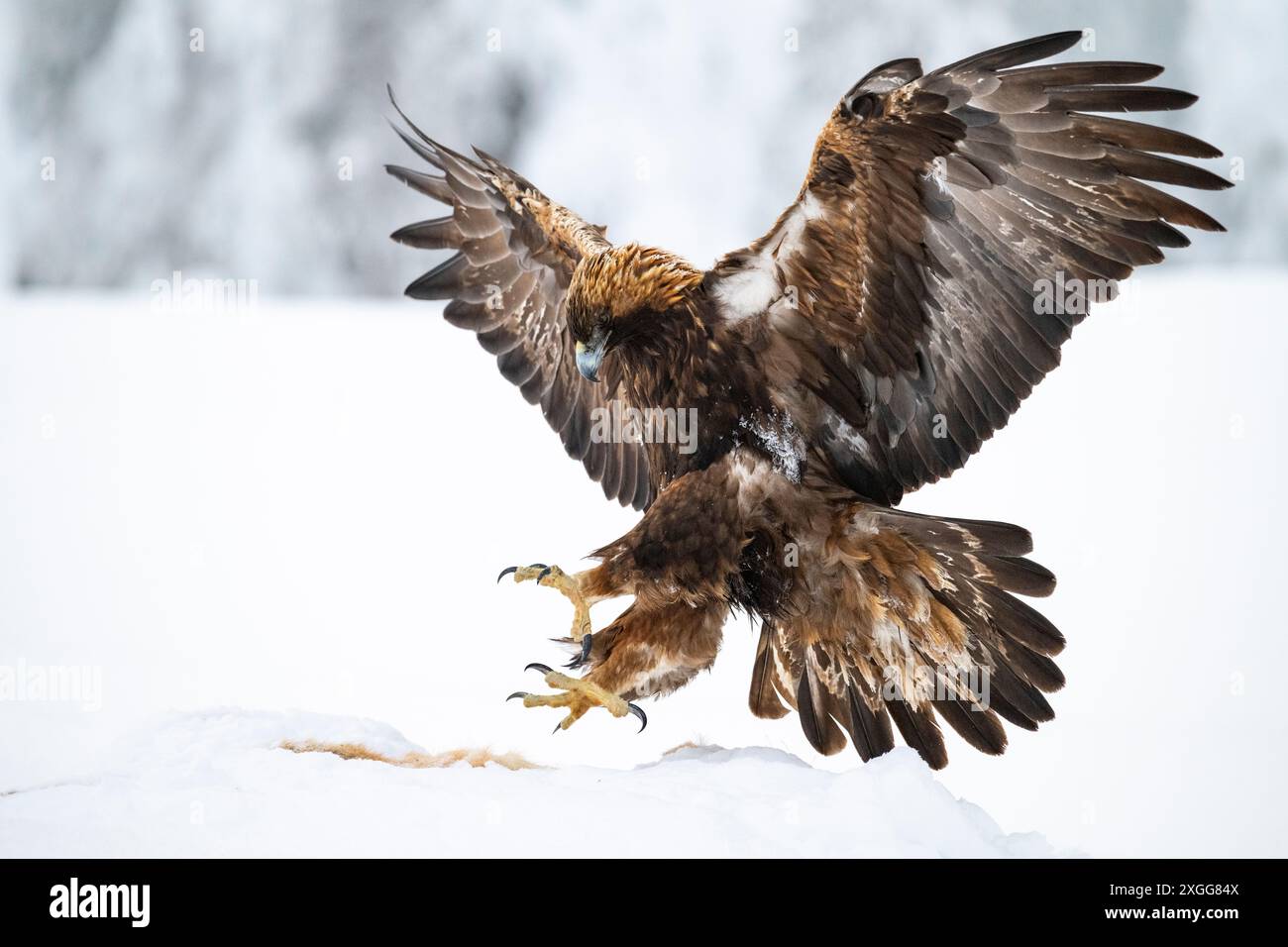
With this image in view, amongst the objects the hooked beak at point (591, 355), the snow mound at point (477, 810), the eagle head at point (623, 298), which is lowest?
the snow mound at point (477, 810)

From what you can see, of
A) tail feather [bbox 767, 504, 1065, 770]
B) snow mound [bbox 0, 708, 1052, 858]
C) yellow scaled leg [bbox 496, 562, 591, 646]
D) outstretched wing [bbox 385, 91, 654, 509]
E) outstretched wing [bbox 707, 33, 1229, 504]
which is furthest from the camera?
outstretched wing [bbox 385, 91, 654, 509]

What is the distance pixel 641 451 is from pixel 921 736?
1.52 metres

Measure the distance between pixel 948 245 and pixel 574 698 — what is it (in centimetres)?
179

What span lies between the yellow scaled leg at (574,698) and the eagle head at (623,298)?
95 centimetres

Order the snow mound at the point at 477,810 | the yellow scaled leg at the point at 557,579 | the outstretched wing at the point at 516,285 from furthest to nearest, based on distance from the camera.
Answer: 1. the outstretched wing at the point at 516,285
2. the yellow scaled leg at the point at 557,579
3. the snow mound at the point at 477,810

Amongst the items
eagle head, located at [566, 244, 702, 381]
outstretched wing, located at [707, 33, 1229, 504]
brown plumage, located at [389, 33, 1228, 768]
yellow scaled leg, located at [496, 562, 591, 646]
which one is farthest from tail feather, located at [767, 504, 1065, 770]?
eagle head, located at [566, 244, 702, 381]

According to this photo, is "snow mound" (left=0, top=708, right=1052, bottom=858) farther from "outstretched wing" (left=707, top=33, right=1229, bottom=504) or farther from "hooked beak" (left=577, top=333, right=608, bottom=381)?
"hooked beak" (left=577, top=333, right=608, bottom=381)

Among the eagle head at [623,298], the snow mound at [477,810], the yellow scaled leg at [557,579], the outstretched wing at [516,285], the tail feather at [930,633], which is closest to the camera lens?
the snow mound at [477,810]

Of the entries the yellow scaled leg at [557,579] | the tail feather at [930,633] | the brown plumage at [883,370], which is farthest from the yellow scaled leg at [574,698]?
the tail feather at [930,633]

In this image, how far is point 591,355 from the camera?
3.76 meters

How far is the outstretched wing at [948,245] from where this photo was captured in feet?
10.7

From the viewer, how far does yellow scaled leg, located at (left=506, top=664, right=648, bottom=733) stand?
142 inches

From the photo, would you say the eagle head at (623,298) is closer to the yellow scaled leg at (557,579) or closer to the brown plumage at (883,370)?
the brown plumage at (883,370)

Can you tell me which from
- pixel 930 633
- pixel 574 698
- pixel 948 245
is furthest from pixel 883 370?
pixel 574 698
